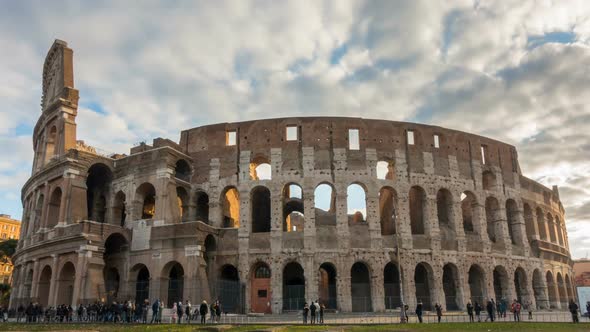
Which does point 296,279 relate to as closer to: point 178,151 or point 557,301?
point 178,151

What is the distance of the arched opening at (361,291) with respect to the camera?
97.9 feet

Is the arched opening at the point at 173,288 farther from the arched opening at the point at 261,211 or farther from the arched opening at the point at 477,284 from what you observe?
the arched opening at the point at 477,284

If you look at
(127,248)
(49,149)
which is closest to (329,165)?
(127,248)

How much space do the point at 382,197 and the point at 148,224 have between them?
56.8ft

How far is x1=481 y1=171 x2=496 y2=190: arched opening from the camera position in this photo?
36.2 m

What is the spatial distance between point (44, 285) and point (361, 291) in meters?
20.2

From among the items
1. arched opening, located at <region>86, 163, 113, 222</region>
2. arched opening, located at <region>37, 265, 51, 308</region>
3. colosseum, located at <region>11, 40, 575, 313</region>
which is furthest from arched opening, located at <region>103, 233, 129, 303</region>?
arched opening, located at <region>37, 265, 51, 308</region>

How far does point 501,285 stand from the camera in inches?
1350

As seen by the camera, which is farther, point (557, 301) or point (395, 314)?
point (557, 301)

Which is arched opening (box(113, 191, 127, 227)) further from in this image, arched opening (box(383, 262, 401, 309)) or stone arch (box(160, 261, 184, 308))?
arched opening (box(383, 262, 401, 309))

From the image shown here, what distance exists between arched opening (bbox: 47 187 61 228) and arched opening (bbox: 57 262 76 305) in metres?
3.97

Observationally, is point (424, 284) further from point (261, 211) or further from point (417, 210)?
point (261, 211)

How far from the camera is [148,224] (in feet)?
99.3

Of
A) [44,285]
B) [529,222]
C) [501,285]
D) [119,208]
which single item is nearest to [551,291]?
[529,222]
